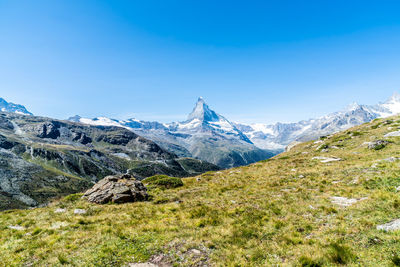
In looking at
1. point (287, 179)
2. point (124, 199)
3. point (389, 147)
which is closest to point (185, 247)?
point (124, 199)

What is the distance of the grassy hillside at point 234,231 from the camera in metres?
9.41

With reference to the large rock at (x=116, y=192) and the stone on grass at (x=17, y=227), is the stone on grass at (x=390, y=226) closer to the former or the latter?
the large rock at (x=116, y=192)

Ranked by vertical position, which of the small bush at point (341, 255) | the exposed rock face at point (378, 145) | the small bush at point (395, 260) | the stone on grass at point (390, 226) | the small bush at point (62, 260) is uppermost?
the exposed rock face at point (378, 145)

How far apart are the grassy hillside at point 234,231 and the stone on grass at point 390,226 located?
15.5 inches

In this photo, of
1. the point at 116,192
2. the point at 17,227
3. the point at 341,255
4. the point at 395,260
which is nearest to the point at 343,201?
the point at 341,255

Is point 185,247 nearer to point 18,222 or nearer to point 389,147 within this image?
point 18,222

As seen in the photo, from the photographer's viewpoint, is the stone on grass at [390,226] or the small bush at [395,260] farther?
the stone on grass at [390,226]

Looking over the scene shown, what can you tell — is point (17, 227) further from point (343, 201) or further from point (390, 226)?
point (343, 201)

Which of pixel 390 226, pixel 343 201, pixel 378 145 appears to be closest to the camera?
pixel 390 226

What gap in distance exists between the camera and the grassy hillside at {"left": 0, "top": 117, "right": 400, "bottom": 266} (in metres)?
9.41

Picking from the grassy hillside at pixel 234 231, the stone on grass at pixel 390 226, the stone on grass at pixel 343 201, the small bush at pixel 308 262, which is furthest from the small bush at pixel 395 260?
the stone on grass at pixel 343 201

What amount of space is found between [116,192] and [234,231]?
16112 mm

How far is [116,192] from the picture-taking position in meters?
22.9

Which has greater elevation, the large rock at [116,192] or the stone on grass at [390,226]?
the stone on grass at [390,226]
